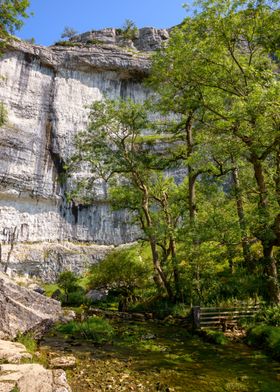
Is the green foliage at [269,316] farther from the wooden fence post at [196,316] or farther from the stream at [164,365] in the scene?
the wooden fence post at [196,316]

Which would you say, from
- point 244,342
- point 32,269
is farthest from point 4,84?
point 244,342

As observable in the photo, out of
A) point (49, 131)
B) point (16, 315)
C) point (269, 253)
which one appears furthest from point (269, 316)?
point (49, 131)

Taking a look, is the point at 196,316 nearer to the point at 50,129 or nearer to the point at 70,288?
the point at 70,288

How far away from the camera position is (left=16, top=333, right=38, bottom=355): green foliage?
997 cm

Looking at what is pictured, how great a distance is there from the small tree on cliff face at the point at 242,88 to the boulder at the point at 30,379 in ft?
29.0

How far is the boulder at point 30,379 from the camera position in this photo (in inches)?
240

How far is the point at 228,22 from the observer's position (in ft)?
50.2

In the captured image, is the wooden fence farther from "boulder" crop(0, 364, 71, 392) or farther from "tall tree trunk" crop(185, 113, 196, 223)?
"boulder" crop(0, 364, 71, 392)

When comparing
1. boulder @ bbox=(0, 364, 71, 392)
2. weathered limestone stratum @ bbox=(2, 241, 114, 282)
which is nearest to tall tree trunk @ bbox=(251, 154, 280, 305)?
boulder @ bbox=(0, 364, 71, 392)

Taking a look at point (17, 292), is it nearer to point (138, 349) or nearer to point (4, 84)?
point (138, 349)

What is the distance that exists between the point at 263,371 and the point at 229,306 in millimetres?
7036

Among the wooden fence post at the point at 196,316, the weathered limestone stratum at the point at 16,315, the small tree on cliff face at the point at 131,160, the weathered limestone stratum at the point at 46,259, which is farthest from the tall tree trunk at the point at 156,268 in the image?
the weathered limestone stratum at the point at 46,259

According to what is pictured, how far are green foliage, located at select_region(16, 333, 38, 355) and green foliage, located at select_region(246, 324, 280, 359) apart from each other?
7018 mm

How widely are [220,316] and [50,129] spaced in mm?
40236
